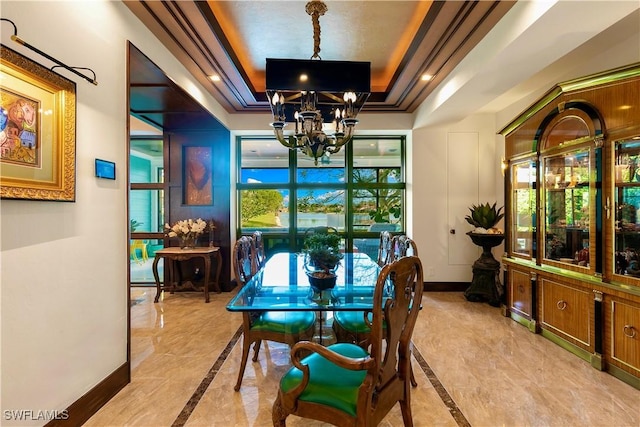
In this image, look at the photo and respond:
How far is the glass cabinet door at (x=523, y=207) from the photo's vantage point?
3357 millimetres

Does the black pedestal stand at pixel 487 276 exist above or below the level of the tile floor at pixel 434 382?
above

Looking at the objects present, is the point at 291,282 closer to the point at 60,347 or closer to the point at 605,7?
the point at 60,347

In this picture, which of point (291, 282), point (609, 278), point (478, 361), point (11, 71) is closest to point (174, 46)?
point (11, 71)

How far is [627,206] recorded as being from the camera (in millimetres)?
2414

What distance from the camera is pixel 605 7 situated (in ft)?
5.95

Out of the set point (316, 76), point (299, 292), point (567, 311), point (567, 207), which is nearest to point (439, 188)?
point (567, 207)

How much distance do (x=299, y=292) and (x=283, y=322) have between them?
0.82ft

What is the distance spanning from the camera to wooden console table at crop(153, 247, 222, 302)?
4.39 m

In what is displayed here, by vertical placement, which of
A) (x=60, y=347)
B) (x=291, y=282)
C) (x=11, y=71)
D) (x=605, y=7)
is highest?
(x=605, y=7)

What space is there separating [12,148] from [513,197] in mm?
4488

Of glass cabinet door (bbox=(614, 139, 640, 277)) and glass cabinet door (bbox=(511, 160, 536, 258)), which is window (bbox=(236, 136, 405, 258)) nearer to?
glass cabinet door (bbox=(511, 160, 536, 258))

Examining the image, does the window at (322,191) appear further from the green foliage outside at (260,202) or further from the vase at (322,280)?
the vase at (322,280)

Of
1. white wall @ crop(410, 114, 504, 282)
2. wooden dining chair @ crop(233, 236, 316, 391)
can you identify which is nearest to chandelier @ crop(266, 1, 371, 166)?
wooden dining chair @ crop(233, 236, 316, 391)

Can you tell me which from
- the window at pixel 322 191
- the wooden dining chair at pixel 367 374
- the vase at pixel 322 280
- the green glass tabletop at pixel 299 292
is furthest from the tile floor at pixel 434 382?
the window at pixel 322 191
